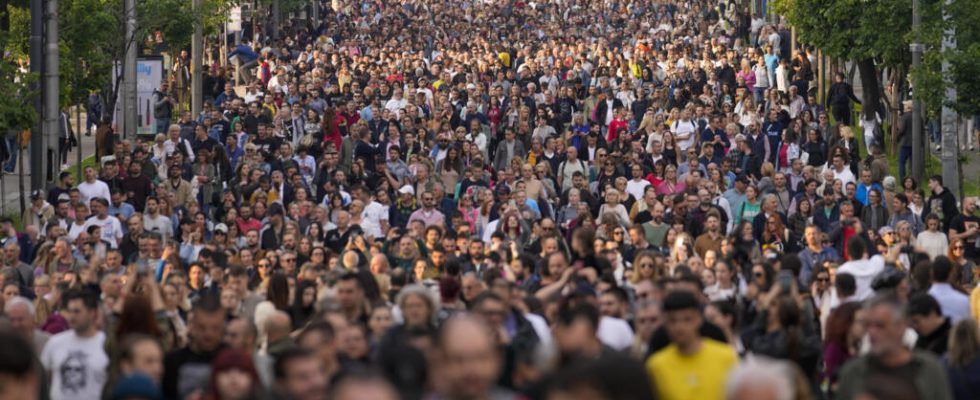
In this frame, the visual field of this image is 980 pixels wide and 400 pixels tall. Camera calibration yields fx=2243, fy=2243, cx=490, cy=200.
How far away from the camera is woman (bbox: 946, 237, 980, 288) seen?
20.8m

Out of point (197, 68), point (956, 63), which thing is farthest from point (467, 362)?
point (197, 68)

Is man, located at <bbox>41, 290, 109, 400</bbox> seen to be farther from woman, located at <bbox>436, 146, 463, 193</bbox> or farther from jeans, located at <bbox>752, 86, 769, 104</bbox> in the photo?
jeans, located at <bbox>752, 86, 769, 104</bbox>

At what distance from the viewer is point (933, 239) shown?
23125 mm

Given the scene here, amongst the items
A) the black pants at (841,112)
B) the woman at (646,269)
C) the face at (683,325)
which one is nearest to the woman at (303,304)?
the woman at (646,269)

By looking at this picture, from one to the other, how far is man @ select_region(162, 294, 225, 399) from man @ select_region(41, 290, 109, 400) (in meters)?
0.64

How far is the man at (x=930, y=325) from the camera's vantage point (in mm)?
12836

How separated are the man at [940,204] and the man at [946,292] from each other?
395 inches

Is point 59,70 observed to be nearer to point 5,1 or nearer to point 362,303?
point 5,1

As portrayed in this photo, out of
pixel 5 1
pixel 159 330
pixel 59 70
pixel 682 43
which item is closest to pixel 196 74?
pixel 5 1

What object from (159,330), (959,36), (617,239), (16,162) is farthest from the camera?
(16,162)

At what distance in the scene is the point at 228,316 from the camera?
1580 cm

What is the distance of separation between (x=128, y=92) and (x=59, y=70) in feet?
14.5

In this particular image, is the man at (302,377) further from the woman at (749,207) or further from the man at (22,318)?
the woman at (749,207)

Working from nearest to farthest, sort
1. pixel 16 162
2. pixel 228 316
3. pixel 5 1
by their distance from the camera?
pixel 228 316 → pixel 5 1 → pixel 16 162
